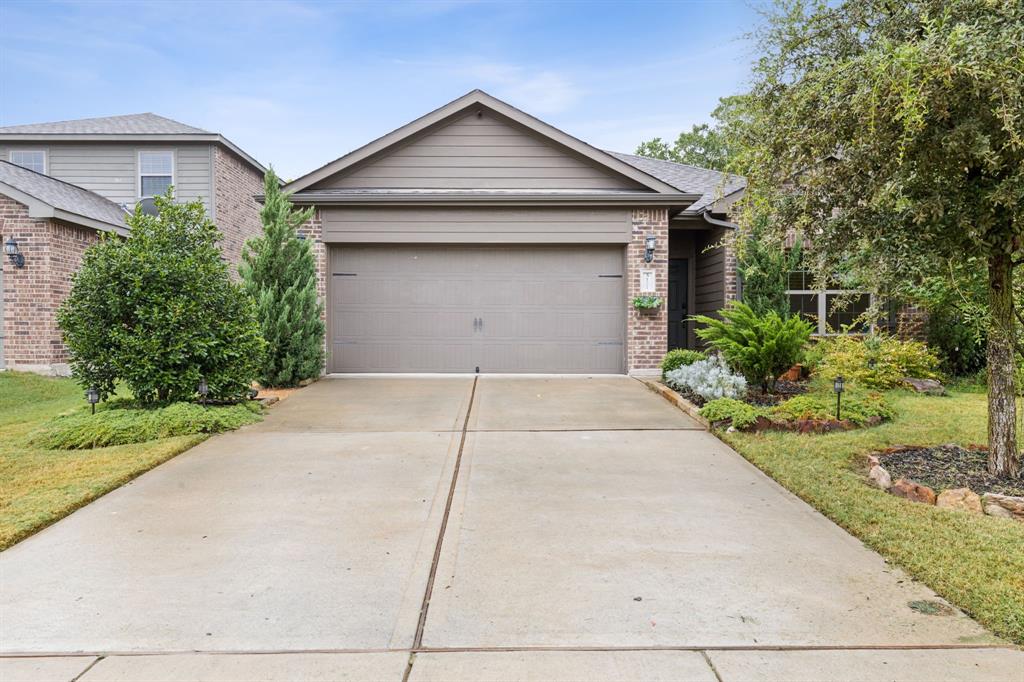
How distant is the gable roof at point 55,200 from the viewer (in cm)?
1087

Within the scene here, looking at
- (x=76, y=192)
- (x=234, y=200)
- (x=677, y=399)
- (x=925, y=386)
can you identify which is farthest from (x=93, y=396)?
(x=234, y=200)

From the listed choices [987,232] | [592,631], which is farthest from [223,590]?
[987,232]

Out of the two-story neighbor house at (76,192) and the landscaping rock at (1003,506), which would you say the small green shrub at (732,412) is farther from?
the two-story neighbor house at (76,192)

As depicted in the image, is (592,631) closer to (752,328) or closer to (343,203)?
(752,328)

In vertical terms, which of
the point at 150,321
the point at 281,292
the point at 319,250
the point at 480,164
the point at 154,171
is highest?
the point at 154,171

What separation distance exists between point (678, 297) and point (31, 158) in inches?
684

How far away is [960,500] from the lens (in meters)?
4.27

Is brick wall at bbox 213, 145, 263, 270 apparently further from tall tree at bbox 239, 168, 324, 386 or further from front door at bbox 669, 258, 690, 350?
front door at bbox 669, 258, 690, 350

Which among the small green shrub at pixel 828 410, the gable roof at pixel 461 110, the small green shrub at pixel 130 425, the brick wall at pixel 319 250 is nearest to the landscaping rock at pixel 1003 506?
the small green shrub at pixel 828 410

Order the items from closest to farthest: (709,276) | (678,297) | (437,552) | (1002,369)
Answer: (437,552)
(1002,369)
(709,276)
(678,297)

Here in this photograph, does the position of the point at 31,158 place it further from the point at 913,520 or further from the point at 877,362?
the point at 913,520

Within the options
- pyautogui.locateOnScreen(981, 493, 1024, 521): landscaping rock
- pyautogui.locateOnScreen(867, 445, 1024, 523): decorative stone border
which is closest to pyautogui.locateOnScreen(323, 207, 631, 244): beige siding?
pyautogui.locateOnScreen(867, 445, 1024, 523): decorative stone border

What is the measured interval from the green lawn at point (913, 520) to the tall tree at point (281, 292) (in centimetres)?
645

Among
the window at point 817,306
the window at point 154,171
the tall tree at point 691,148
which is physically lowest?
the window at point 817,306
